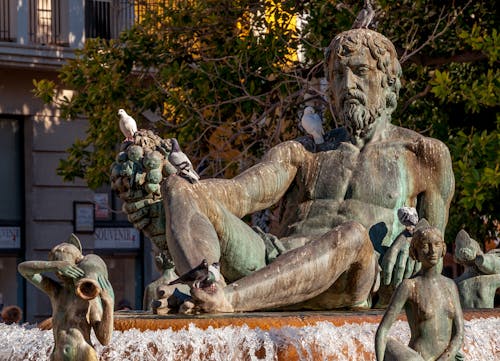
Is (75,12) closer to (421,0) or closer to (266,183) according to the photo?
(421,0)

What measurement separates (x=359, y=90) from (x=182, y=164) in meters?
1.20

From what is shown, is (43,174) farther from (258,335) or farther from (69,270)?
(69,270)

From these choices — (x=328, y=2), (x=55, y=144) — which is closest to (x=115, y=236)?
(x=55, y=144)

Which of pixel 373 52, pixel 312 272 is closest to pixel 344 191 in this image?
pixel 373 52

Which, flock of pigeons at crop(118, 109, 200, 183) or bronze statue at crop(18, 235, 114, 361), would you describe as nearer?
bronze statue at crop(18, 235, 114, 361)

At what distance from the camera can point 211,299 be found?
30.0 feet

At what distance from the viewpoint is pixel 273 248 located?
1041cm

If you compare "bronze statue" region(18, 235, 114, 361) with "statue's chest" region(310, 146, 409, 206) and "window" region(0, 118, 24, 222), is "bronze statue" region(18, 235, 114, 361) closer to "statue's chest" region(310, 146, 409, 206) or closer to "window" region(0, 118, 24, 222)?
"statue's chest" region(310, 146, 409, 206)

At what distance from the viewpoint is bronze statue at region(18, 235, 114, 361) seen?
7723mm

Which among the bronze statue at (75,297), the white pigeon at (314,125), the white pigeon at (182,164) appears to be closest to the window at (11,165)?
the white pigeon at (314,125)

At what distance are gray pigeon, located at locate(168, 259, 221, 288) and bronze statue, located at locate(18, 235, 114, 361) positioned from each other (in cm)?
125

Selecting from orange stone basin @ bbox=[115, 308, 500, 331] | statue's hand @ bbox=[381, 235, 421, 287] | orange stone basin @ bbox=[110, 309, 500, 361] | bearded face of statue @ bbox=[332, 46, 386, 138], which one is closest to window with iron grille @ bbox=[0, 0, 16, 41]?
bearded face of statue @ bbox=[332, 46, 386, 138]

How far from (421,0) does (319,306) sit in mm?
9622

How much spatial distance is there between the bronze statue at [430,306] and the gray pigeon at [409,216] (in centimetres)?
218
